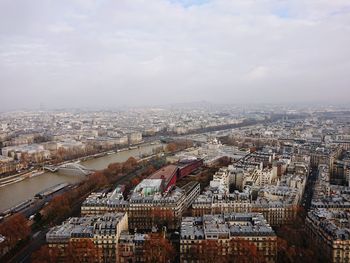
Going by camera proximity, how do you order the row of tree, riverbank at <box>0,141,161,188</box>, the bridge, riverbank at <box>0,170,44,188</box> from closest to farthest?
the row of tree, riverbank at <box>0,170,44,188</box>, riverbank at <box>0,141,161,188</box>, the bridge

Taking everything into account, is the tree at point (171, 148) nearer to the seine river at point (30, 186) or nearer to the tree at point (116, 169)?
the seine river at point (30, 186)

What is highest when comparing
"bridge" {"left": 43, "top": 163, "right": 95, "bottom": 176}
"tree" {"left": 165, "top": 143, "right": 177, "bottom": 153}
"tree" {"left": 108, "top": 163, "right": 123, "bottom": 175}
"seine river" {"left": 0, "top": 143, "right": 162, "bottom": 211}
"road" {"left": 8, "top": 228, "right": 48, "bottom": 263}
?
"tree" {"left": 108, "top": 163, "right": 123, "bottom": 175}

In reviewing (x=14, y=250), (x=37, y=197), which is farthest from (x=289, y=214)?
(x=37, y=197)

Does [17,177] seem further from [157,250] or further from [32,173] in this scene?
[157,250]

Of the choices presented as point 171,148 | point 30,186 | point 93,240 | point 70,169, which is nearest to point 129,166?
point 70,169

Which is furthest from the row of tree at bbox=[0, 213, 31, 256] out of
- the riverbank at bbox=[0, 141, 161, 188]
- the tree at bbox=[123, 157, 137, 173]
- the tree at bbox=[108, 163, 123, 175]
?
the tree at bbox=[123, 157, 137, 173]

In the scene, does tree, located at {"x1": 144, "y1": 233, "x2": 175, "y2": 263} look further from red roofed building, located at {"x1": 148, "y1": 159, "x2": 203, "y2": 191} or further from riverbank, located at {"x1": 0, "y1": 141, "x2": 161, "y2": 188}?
riverbank, located at {"x1": 0, "y1": 141, "x2": 161, "y2": 188}

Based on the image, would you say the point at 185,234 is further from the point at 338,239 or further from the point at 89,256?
the point at 338,239
